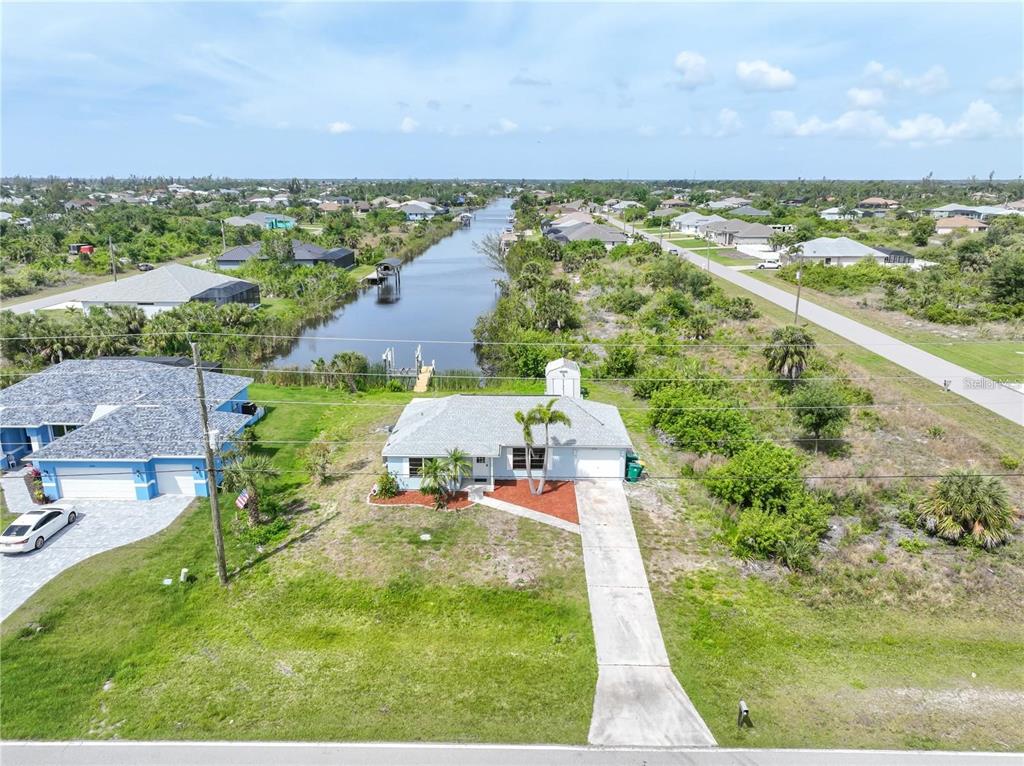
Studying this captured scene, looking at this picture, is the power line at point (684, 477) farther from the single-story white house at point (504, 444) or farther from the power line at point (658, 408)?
the power line at point (658, 408)

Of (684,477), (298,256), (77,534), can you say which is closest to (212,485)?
(77,534)

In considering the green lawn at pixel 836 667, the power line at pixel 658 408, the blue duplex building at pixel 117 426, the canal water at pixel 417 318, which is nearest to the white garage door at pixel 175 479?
the blue duplex building at pixel 117 426

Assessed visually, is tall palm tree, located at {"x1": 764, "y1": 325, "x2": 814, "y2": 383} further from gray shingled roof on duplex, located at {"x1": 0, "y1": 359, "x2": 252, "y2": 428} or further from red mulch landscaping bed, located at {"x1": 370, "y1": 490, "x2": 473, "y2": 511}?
gray shingled roof on duplex, located at {"x1": 0, "y1": 359, "x2": 252, "y2": 428}

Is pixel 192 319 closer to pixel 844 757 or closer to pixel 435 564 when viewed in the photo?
pixel 435 564

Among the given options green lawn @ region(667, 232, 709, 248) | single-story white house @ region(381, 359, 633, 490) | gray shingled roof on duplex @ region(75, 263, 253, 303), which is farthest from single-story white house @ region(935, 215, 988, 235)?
gray shingled roof on duplex @ region(75, 263, 253, 303)

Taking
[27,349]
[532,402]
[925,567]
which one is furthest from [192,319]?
[925,567]
